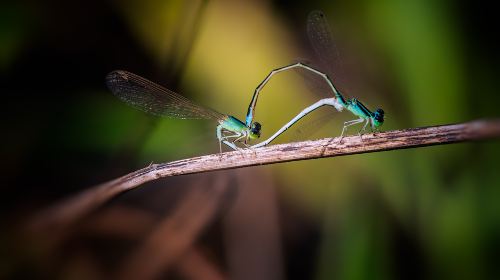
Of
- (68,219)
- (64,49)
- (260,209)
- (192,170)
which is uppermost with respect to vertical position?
(64,49)

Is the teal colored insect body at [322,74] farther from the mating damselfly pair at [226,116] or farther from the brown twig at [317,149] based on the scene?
the brown twig at [317,149]

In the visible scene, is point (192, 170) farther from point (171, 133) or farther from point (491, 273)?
point (491, 273)

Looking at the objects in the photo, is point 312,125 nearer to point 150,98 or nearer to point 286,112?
point 286,112

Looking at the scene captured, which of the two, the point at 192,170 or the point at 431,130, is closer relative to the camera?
the point at 431,130

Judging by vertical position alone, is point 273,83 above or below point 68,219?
above

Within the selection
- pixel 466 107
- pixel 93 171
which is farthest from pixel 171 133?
pixel 466 107

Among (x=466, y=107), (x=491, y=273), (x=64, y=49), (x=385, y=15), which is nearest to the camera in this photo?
(x=491, y=273)

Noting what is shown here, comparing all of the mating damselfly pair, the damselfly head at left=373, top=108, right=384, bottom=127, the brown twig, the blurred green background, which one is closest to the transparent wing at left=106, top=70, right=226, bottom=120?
the mating damselfly pair
